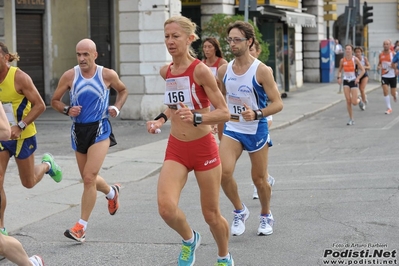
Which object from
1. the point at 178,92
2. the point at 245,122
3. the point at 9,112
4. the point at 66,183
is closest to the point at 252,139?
the point at 245,122

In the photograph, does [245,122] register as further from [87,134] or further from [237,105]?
[87,134]

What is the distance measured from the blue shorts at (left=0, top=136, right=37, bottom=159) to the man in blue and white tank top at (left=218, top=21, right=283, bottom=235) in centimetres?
183

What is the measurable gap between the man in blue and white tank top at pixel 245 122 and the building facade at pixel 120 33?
11952mm

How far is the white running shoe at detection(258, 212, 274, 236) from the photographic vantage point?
759cm

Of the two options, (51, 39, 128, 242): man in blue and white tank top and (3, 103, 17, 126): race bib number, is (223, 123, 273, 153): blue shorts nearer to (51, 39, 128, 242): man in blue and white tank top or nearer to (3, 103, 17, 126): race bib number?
(51, 39, 128, 242): man in blue and white tank top

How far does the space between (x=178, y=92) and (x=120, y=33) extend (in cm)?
1417

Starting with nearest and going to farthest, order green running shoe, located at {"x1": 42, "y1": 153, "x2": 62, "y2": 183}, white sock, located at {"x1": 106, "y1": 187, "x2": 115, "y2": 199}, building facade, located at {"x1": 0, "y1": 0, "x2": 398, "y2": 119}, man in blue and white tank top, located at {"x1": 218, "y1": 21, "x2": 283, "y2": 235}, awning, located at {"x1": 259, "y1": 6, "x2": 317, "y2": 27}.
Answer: man in blue and white tank top, located at {"x1": 218, "y1": 21, "x2": 283, "y2": 235}, white sock, located at {"x1": 106, "y1": 187, "x2": 115, "y2": 199}, green running shoe, located at {"x1": 42, "y1": 153, "x2": 62, "y2": 183}, building facade, located at {"x1": 0, "y1": 0, "x2": 398, "y2": 119}, awning, located at {"x1": 259, "y1": 6, "x2": 317, "y2": 27}

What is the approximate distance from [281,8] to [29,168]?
21.8 metres

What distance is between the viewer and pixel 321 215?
27.3ft

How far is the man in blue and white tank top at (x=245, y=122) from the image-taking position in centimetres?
741

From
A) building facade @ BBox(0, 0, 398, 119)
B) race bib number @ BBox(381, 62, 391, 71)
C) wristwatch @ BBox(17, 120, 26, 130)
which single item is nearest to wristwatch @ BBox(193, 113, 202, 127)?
wristwatch @ BBox(17, 120, 26, 130)

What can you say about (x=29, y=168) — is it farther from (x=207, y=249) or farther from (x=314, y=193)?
(x=314, y=193)

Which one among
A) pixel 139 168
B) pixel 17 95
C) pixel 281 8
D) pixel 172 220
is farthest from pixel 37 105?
pixel 281 8

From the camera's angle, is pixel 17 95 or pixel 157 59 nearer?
pixel 17 95
